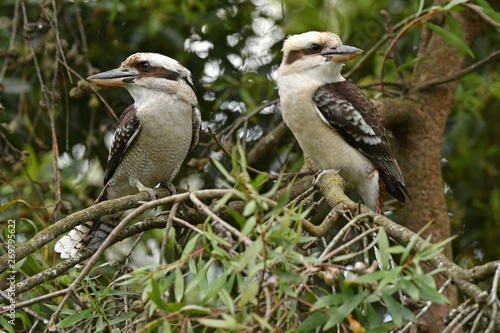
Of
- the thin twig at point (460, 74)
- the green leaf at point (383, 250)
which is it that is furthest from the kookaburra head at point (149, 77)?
the green leaf at point (383, 250)

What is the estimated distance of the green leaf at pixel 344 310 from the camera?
1249 millimetres

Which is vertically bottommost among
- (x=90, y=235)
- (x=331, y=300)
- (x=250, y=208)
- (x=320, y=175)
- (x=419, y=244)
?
(x=90, y=235)

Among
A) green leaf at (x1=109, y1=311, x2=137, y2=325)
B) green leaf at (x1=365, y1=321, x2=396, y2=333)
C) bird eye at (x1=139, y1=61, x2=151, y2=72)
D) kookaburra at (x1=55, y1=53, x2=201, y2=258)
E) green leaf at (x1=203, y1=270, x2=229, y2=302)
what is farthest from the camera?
bird eye at (x1=139, y1=61, x2=151, y2=72)

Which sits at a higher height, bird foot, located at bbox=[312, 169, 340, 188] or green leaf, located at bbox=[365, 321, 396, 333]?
green leaf, located at bbox=[365, 321, 396, 333]

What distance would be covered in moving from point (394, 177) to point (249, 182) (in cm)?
170

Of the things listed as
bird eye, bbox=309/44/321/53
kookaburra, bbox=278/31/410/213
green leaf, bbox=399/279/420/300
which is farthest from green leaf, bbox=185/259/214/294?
bird eye, bbox=309/44/321/53

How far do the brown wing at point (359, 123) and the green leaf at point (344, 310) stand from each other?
163cm

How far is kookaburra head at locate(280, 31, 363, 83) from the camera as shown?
9.44 ft

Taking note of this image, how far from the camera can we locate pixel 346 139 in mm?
2881

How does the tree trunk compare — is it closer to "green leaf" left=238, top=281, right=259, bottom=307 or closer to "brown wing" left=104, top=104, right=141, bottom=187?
"brown wing" left=104, top=104, right=141, bottom=187

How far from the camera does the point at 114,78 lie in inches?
112

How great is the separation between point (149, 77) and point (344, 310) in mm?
1898

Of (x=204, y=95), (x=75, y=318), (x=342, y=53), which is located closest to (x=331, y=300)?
(x=75, y=318)

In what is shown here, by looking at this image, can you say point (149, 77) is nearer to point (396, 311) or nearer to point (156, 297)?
point (156, 297)
